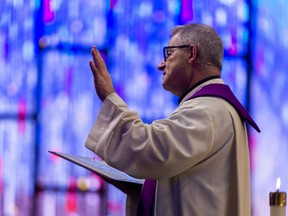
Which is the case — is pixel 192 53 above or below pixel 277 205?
above

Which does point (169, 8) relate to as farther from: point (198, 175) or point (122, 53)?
point (198, 175)

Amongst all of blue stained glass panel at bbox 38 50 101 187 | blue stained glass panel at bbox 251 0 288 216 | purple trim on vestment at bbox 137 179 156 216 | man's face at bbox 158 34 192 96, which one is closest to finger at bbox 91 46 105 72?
man's face at bbox 158 34 192 96

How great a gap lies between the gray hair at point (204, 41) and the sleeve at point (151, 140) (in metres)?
0.27

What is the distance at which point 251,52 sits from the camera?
195 inches

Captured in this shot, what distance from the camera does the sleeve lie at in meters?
2.28

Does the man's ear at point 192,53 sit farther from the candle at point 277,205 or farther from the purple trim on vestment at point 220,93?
the candle at point 277,205

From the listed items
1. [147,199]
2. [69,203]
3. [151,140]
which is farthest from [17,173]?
[151,140]

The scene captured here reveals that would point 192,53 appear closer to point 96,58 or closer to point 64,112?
point 96,58

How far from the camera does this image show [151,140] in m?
2.28

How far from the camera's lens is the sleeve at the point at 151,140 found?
89.6 inches

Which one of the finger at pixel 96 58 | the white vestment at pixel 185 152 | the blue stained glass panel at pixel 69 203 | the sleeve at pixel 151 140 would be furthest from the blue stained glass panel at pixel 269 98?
the finger at pixel 96 58

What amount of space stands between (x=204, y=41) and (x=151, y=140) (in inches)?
20.2

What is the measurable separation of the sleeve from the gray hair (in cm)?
27

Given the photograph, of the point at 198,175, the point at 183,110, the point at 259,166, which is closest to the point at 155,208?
the point at 198,175
